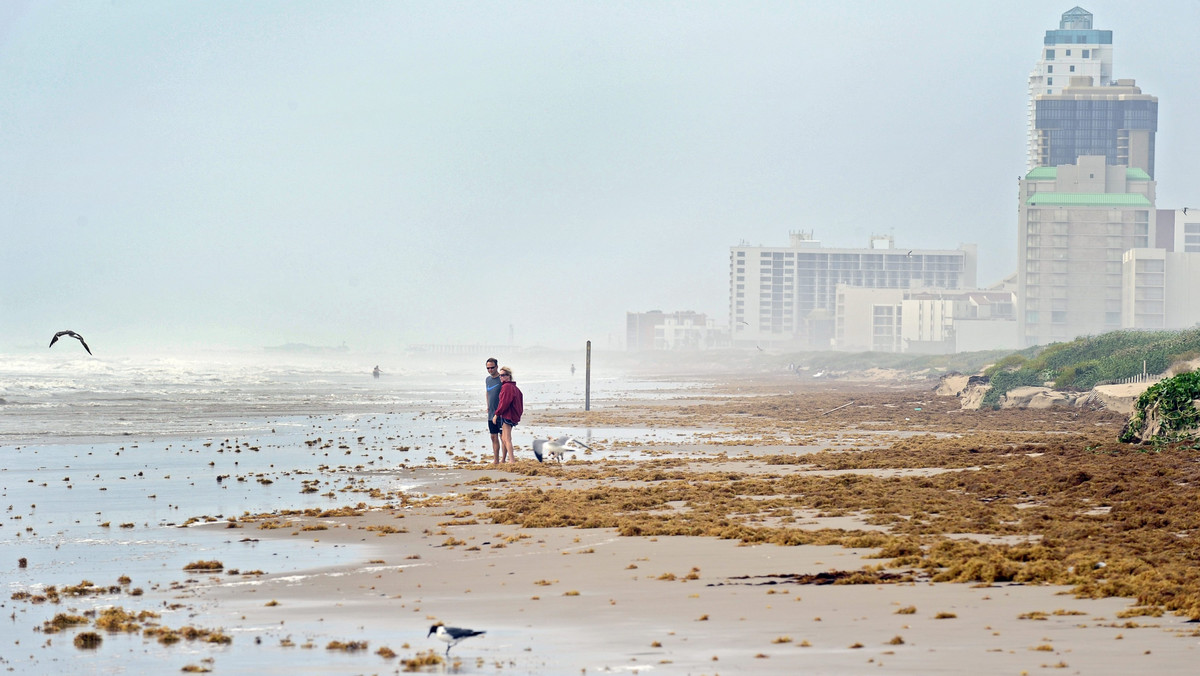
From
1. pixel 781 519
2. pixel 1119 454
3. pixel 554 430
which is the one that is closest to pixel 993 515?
pixel 781 519

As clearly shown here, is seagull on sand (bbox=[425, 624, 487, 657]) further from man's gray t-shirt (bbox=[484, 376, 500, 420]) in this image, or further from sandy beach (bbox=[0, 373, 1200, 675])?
man's gray t-shirt (bbox=[484, 376, 500, 420])

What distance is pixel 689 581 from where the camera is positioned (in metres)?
11.1

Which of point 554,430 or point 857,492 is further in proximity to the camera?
point 554,430

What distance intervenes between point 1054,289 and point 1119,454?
14641 cm

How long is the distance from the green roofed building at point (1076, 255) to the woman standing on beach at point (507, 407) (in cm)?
14211

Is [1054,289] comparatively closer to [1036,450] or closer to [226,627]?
A: [1036,450]

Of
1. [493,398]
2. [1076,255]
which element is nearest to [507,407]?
[493,398]

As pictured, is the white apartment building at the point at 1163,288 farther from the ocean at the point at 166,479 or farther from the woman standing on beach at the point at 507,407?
the woman standing on beach at the point at 507,407

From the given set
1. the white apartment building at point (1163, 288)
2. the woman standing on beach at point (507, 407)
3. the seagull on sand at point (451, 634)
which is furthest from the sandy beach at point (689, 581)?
the white apartment building at point (1163, 288)

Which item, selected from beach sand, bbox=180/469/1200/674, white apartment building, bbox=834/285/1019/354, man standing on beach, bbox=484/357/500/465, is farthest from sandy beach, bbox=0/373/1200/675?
white apartment building, bbox=834/285/1019/354

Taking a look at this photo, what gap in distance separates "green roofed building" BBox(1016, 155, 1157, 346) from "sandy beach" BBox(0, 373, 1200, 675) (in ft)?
477

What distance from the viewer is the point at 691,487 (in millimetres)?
18562

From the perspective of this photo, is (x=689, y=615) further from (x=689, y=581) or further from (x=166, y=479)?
(x=166, y=479)

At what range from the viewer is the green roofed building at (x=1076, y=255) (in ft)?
509
